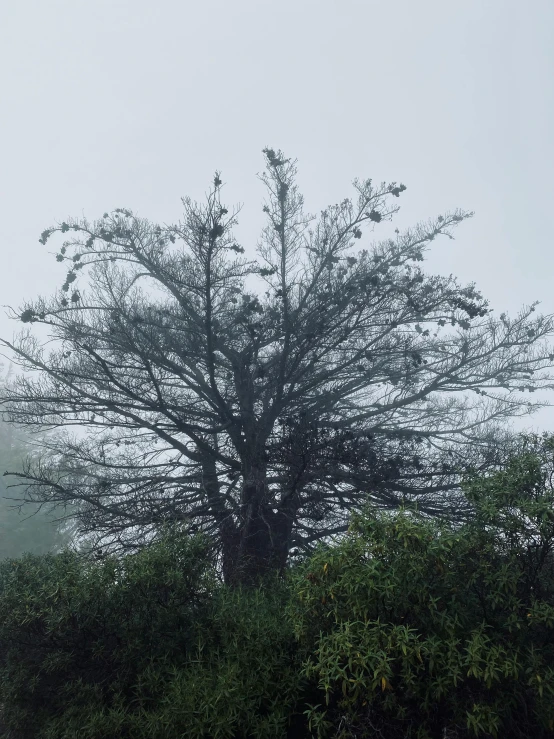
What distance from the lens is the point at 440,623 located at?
14.1ft

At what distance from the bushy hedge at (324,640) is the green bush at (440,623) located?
0.04 feet

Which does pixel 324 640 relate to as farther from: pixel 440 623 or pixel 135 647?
pixel 135 647

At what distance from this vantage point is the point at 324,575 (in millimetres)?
4617

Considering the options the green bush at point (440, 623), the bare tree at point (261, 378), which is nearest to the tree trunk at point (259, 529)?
the bare tree at point (261, 378)

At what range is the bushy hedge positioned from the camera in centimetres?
417

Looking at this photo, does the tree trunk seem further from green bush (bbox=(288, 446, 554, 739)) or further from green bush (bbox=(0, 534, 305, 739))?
green bush (bbox=(288, 446, 554, 739))

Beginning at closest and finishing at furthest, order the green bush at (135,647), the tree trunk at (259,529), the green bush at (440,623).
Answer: the green bush at (440,623) → the green bush at (135,647) → the tree trunk at (259,529)

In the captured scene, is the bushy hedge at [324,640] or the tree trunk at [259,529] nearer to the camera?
the bushy hedge at [324,640]

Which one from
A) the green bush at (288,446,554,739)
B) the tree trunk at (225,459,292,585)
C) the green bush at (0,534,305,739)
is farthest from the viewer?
the tree trunk at (225,459,292,585)

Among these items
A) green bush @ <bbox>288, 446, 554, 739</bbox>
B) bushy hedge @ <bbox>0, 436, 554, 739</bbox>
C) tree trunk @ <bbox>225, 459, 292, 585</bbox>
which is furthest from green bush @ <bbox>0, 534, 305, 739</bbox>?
tree trunk @ <bbox>225, 459, 292, 585</bbox>

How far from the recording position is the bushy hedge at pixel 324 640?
417cm

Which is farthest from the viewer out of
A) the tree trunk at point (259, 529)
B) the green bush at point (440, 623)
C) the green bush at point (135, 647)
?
the tree trunk at point (259, 529)

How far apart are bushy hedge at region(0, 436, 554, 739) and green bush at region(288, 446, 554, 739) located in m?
0.01

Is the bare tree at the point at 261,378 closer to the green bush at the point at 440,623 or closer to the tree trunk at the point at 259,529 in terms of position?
the tree trunk at the point at 259,529
